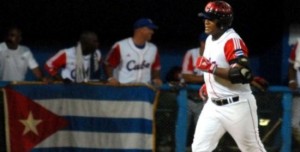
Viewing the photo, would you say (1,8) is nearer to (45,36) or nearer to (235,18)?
(45,36)

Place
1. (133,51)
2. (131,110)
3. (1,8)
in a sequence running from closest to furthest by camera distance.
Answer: (131,110) < (133,51) < (1,8)

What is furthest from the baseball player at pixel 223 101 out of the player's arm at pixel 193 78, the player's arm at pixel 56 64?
the player's arm at pixel 56 64

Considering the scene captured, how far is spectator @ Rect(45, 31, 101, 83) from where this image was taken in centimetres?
799

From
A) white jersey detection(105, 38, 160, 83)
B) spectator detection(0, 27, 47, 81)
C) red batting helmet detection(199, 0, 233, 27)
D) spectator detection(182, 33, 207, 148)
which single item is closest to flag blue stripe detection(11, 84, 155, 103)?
spectator detection(182, 33, 207, 148)

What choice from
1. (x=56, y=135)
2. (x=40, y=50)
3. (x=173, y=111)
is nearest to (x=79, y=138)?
(x=56, y=135)

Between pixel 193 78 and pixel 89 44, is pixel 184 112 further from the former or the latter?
pixel 89 44

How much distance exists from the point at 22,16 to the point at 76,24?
71cm

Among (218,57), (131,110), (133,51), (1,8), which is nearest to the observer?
(218,57)

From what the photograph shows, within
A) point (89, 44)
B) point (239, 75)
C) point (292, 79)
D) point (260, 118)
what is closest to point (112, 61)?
point (89, 44)

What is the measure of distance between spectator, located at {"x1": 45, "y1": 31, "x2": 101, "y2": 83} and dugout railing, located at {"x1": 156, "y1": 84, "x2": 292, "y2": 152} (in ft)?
3.34

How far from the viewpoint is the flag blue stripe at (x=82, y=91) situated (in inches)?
294

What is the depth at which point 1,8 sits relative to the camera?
9.94 meters

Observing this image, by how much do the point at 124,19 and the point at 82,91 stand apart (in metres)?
2.76

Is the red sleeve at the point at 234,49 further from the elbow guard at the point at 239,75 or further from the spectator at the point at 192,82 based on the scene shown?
the spectator at the point at 192,82
